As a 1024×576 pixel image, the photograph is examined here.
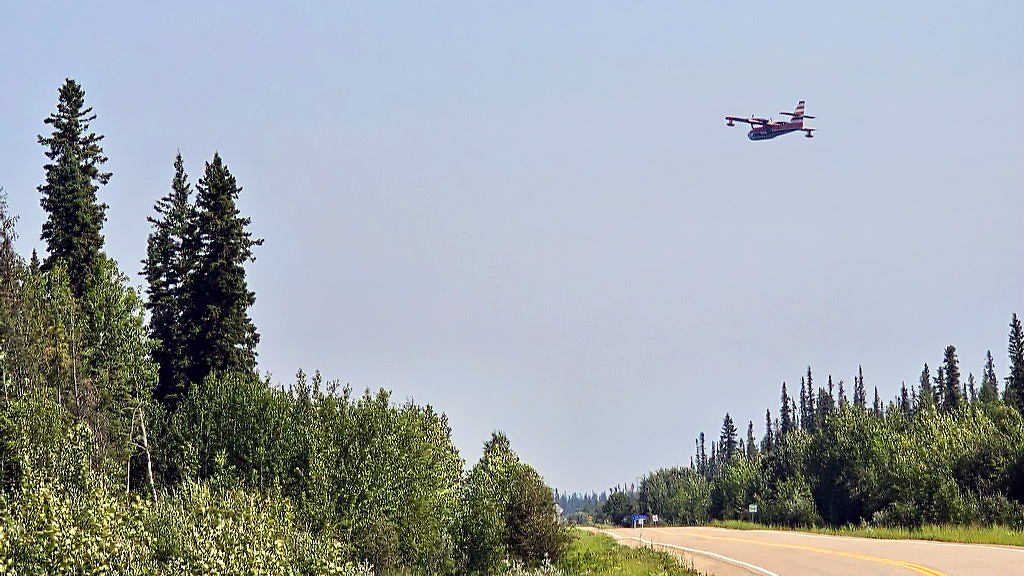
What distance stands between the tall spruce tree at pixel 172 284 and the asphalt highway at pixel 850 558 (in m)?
25.2

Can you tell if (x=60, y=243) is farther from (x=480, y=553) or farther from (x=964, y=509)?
(x=964, y=509)

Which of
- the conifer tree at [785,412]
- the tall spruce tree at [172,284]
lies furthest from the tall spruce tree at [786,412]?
the tall spruce tree at [172,284]

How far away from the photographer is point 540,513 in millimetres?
39344

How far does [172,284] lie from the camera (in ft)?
204

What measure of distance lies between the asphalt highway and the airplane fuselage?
224 ft

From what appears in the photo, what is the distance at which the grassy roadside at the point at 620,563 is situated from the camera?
33.2m

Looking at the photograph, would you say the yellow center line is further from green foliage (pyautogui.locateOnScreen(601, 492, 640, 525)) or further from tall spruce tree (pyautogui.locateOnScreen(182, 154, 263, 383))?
green foliage (pyautogui.locateOnScreen(601, 492, 640, 525))

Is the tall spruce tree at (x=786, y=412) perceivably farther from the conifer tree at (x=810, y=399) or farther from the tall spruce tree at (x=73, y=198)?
Answer: the tall spruce tree at (x=73, y=198)

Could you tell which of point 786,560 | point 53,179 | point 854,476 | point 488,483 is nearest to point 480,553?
point 488,483

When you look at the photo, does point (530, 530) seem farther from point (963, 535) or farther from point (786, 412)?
point (786, 412)

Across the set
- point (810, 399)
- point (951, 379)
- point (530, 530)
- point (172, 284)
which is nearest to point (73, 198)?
point (172, 284)

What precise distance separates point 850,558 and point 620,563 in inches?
290

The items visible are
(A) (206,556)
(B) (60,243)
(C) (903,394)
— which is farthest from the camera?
(C) (903,394)

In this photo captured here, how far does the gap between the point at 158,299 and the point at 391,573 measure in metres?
28.4
